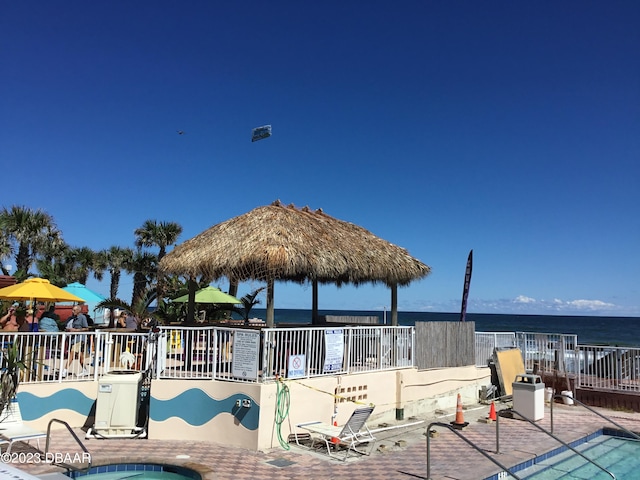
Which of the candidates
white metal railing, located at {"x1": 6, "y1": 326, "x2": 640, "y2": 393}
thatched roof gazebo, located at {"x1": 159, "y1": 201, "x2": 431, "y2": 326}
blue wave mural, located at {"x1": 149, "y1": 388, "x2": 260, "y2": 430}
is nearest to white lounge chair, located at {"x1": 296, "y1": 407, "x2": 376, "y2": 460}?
white metal railing, located at {"x1": 6, "y1": 326, "x2": 640, "y2": 393}

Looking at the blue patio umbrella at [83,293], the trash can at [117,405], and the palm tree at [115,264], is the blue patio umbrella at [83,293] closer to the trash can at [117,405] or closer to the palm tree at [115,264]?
the trash can at [117,405]

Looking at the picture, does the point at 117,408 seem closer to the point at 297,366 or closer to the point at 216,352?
the point at 216,352

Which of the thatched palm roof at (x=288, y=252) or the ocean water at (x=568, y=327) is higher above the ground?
the thatched palm roof at (x=288, y=252)

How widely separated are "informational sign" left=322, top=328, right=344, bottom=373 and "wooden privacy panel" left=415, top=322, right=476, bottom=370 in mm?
2491

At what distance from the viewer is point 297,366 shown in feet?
31.4

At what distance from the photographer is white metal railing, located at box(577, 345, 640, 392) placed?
1350 centimetres

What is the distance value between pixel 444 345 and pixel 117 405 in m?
7.61

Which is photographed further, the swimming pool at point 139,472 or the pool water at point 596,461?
the pool water at point 596,461

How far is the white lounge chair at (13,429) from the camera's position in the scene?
7.47m

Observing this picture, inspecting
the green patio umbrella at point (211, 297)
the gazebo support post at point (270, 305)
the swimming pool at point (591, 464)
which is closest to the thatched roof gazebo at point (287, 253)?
the gazebo support post at point (270, 305)

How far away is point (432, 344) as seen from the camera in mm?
12633

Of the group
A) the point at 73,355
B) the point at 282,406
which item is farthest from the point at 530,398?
the point at 73,355

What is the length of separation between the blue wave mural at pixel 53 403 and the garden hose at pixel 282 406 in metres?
3.62

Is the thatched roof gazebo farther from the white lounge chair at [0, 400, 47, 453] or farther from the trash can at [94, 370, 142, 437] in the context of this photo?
the white lounge chair at [0, 400, 47, 453]
